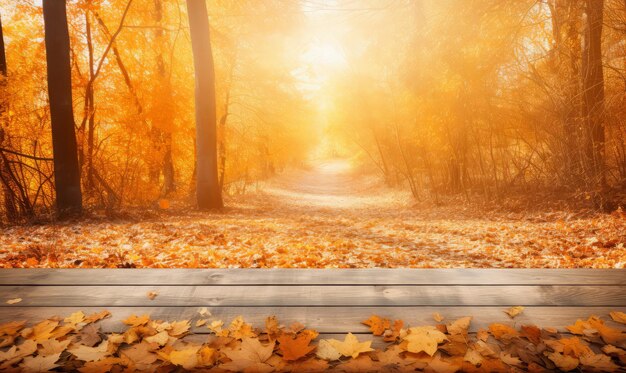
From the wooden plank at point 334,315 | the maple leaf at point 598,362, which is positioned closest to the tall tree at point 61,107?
the wooden plank at point 334,315

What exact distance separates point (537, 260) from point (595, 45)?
20.0 feet

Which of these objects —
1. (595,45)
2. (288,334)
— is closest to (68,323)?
(288,334)

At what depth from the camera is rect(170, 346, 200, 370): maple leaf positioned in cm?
168

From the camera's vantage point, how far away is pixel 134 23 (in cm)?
1234

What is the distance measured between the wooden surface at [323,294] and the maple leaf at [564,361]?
9.4 inches

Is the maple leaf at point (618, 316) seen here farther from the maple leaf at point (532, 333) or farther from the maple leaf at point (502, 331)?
the maple leaf at point (502, 331)

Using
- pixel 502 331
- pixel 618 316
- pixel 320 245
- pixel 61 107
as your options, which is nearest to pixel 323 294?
pixel 502 331

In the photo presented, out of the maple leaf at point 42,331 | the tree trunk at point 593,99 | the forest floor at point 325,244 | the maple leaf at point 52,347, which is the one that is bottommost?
the forest floor at point 325,244

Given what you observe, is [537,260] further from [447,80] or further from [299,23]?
[299,23]

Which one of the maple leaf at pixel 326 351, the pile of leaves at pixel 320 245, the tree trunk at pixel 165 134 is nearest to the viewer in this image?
the maple leaf at pixel 326 351

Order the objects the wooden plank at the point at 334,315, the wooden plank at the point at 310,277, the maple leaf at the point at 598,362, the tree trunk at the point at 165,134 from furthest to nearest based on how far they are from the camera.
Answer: the tree trunk at the point at 165,134
the wooden plank at the point at 310,277
the wooden plank at the point at 334,315
the maple leaf at the point at 598,362

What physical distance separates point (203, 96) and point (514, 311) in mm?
9607

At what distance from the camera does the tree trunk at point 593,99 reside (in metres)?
7.88

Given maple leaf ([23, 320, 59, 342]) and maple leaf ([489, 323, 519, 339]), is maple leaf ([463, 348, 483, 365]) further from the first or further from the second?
maple leaf ([23, 320, 59, 342])
